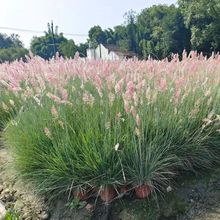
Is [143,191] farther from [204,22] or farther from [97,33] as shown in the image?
[97,33]

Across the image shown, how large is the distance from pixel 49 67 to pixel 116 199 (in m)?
1.74

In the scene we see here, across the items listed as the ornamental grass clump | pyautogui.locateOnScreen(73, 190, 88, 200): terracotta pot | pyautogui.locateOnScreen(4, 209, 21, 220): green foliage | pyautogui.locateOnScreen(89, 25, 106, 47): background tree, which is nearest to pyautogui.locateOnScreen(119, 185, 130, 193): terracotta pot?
the ornamental grass clump

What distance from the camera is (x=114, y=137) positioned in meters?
2.24

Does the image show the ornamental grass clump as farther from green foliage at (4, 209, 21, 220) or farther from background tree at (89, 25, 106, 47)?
background tree at (89, 25, 106, 47)

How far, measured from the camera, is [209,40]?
2880cm

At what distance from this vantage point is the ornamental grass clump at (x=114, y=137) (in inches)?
A: 87.0

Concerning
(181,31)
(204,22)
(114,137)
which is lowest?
(181,31)

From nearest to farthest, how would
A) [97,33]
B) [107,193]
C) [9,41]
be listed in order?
[107,193] < [97,33] < [9,41]

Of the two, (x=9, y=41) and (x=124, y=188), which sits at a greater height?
(x=124, y=188)

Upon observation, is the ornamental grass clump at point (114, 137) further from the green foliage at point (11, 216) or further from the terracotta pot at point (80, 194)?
the green foliage at point (11, 216)

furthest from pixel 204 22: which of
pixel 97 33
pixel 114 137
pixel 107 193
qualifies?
pixel 97 33

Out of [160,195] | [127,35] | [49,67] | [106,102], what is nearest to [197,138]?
[160,195]

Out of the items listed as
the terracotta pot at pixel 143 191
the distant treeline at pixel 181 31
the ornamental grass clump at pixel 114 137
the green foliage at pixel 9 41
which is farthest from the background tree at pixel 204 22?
the green foliage at pixel 9 41

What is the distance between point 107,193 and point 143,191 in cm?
23
